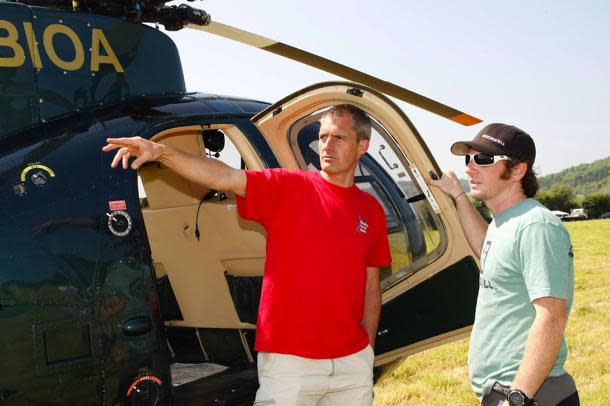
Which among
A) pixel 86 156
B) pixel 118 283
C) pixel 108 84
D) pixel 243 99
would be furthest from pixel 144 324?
pixel 243 99

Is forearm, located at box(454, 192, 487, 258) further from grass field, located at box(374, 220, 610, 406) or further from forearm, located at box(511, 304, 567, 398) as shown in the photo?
grass field, located at box(374, 220, 610, 406)

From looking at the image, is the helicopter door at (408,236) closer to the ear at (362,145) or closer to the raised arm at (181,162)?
the ear at (362,145)

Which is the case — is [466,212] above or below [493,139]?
below

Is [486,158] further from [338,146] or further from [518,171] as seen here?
[338,146]

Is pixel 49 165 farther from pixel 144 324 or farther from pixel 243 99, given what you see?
pixel 243 99

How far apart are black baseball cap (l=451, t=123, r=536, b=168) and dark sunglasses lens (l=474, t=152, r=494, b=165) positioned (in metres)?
0.02

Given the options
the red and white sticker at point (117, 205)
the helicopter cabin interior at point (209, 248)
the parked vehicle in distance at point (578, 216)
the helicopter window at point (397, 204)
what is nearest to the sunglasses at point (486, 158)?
the helicopter window at point (397, 204)

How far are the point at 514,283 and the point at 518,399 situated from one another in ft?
1.58

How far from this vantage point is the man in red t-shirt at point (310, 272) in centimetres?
290

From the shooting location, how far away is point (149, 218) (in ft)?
17.1

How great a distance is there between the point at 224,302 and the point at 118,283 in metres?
1.86

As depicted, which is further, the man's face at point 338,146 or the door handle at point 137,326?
the door handle at point 137,326

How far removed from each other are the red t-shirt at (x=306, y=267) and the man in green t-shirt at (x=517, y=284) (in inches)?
23.7

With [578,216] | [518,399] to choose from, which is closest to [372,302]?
[518,399]
